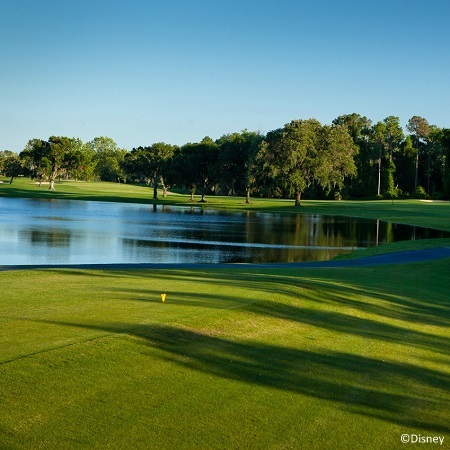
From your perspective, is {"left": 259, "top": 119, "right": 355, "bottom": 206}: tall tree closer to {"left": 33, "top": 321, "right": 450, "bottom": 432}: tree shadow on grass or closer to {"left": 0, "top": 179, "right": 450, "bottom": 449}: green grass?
{"left": 0, "top": 179, "right": 450, "bottom": 449}: green grass

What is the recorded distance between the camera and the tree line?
9450 centimetres

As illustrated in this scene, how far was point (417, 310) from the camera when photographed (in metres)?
15.4

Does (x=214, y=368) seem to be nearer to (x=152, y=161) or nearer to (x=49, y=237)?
(x=49, y=237)

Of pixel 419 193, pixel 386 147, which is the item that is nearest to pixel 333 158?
pixel 419 193

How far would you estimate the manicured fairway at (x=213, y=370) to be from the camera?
6.77 m

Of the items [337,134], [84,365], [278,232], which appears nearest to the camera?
[84,365]

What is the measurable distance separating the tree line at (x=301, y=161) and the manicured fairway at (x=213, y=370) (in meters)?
79.7

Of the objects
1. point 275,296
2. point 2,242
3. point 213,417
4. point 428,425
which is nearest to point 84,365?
point 213,417

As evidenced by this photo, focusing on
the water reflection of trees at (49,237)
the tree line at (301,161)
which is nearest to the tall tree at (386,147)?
the tree line at (301,161)

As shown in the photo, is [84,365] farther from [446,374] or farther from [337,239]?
[337,239]

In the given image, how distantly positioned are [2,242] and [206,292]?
2723 centimetres

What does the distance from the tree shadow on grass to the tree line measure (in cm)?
8254

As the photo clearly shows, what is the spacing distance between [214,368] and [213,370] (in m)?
0.07

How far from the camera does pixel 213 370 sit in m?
8.63
